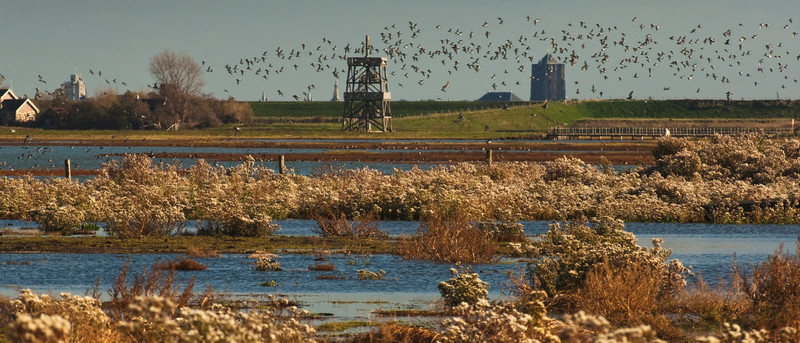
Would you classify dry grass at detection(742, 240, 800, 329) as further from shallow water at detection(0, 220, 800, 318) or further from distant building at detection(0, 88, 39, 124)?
distant building at detection(0, 88, 39, 124)

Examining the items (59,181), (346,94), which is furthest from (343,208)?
(346,94)

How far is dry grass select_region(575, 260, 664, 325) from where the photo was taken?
15211 millimetres

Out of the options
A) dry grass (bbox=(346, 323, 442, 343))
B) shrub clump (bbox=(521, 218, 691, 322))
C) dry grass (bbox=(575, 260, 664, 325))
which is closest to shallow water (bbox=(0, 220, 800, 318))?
shrub clump (bbox=(521, 218, 691, 322))

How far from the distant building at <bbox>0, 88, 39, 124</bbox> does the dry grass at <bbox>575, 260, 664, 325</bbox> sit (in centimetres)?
14653

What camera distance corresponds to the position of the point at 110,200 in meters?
33.5

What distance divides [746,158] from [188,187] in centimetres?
2347

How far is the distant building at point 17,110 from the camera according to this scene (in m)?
153

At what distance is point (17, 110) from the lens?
506 feet

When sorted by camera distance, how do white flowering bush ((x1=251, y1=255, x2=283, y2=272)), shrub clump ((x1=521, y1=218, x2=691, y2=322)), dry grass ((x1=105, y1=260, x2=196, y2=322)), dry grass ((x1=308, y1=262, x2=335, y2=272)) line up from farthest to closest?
dry grass ((x1=308, y1=262, x2=335, y2=272)), white flowering bush ((x1=251, y1=255, x2=283, y2=272)), shrub clump ((x1=521, y1=218, x2=691, y2=322)), dry grass ((x1=105, y1=260, x2=196, y2=322))

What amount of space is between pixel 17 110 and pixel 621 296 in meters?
152

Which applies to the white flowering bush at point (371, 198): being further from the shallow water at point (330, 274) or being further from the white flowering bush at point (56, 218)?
the shallow water at point (330, 274)

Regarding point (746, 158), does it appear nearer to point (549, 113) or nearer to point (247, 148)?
point (247, 148)

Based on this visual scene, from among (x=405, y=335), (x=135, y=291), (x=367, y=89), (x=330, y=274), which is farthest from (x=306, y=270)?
(x=367, y=89)

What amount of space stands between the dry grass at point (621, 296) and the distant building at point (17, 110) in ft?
481
